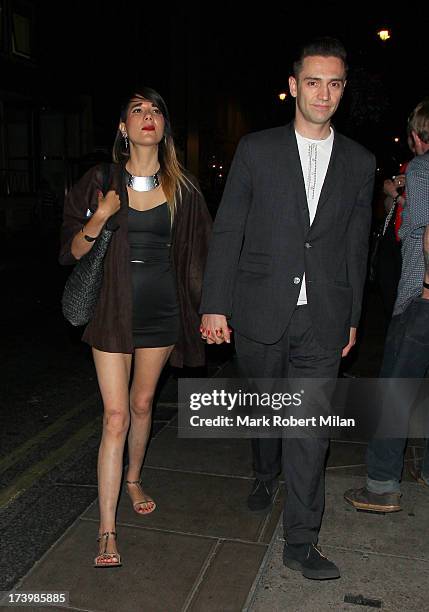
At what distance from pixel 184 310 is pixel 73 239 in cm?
70

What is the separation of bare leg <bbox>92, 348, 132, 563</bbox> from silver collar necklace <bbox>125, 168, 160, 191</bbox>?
820 mm

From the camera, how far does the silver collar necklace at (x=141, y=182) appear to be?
3277mm

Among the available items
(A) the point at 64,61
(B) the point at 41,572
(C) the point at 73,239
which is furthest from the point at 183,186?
(A) the point at 64,61

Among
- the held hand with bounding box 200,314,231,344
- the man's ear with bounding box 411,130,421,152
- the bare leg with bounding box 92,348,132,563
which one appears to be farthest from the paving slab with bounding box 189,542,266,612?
the man's ear with bounding box 411,130,421,152

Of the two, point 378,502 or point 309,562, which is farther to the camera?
point 378,502

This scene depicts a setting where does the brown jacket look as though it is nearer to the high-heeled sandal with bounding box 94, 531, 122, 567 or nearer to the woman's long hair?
the woman's long hair

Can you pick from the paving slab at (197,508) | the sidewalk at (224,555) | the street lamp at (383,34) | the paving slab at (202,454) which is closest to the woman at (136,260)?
the sidewalk at (224,555)

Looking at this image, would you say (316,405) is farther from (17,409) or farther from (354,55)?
(354,55)

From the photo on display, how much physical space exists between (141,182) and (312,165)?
83 centimetres

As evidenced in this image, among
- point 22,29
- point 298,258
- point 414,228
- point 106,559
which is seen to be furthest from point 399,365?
point 22,29

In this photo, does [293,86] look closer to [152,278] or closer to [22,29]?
[152,278]

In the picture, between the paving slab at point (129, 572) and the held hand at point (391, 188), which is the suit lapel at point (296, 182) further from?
the paving slab at point (129, 572)

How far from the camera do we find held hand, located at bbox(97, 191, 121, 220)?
9.92 ft

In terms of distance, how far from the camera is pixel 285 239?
10.1ft
